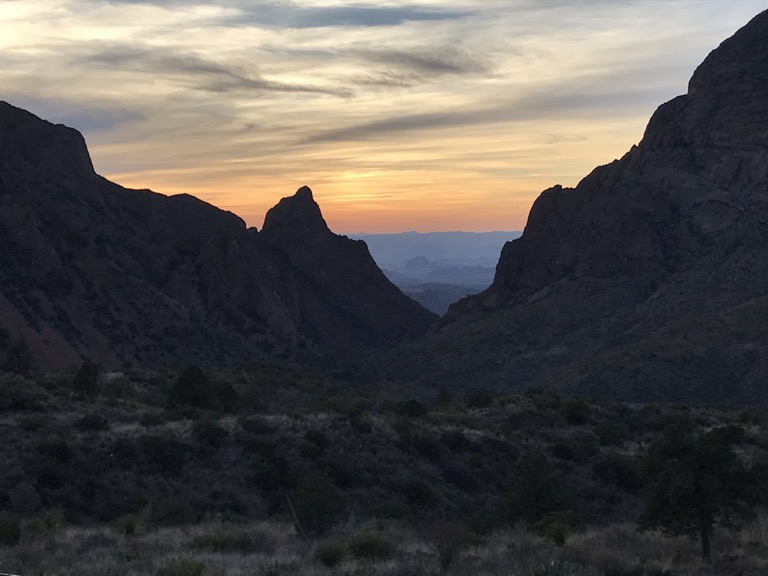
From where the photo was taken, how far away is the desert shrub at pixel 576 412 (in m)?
44.6

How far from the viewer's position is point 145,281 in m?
99.6

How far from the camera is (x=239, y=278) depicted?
115 m

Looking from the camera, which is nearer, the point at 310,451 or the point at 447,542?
the point at 447,542

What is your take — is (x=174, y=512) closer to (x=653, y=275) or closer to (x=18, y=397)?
(x=18, y=397)

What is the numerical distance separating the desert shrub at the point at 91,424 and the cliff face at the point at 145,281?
4037 centimetres

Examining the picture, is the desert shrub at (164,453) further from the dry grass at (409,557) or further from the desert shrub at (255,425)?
the dry grass at (409,557)

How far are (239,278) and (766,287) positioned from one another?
60.7 meters

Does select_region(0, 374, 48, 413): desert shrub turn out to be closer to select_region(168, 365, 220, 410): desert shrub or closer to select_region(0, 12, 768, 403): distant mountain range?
select_region(168, 365, 220, 410): desert shrub

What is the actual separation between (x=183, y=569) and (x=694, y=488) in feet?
27.3

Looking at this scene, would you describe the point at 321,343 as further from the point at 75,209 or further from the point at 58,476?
the point at 58,476

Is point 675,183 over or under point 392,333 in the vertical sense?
over

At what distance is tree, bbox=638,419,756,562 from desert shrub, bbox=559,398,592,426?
28237mm

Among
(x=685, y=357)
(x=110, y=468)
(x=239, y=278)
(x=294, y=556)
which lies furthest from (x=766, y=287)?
(x=294, y=556)

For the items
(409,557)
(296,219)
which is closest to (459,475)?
(409,557)
